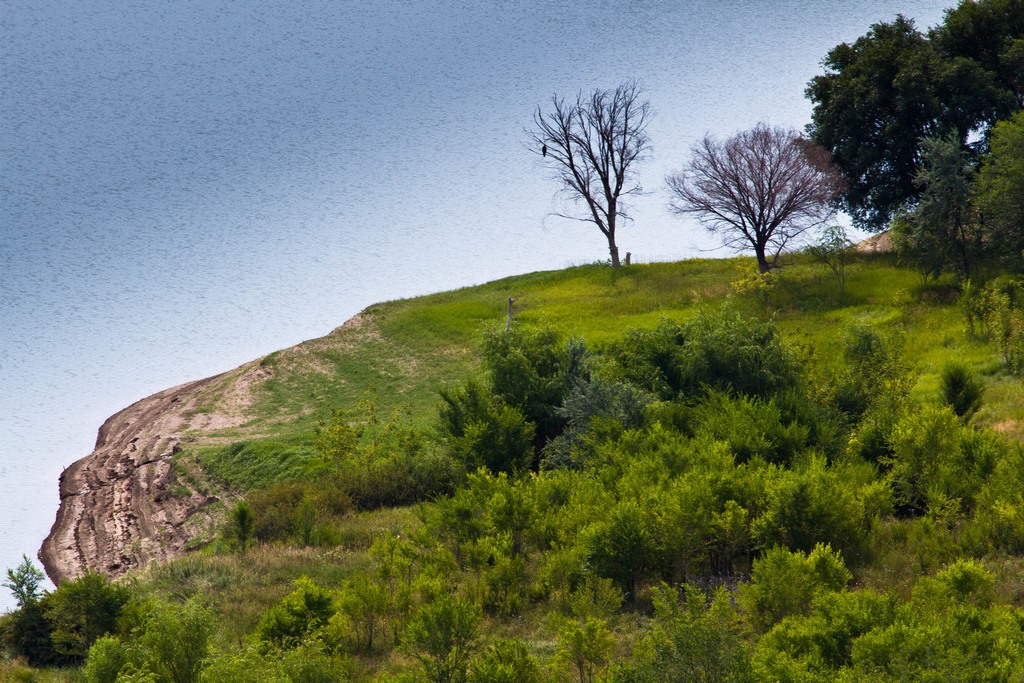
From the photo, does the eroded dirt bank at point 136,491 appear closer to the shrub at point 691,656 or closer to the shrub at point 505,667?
the shrub at point 505,667

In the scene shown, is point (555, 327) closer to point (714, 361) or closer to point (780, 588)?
point (714, 361)

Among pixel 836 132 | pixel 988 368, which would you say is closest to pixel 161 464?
pixel 988 368

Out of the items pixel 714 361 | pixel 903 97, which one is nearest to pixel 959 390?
pixel 714 361

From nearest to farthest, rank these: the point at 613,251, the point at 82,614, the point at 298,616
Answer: the point at 298,616, the point at 82,614, the point at 613,251

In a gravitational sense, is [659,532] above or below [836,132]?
below

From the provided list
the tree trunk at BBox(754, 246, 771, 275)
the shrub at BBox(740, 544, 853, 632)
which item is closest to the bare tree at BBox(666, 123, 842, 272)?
the tree trunk at BBox(754, 246, 771, 275)

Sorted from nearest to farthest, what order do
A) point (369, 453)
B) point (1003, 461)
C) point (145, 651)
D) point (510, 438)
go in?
1. point (145, 651)
2. point (1003, 461)
3. point (510, 438)
4. point (369, 453)

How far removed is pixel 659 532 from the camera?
1667 centimetres

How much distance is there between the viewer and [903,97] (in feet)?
145

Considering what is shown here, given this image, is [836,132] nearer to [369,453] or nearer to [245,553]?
[369,453]

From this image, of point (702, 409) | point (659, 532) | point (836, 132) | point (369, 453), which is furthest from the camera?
point (836, 132)

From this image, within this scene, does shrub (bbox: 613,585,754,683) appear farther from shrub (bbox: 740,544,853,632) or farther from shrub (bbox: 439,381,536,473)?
shrub (bbox: 439,381,536,473)

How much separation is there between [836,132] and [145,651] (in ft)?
140

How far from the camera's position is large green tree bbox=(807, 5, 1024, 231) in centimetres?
4362
